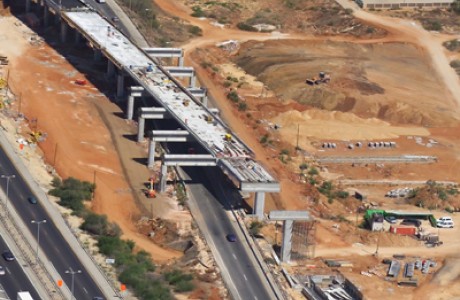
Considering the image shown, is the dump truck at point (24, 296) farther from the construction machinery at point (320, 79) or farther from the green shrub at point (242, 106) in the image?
the construction machinery at point (320, 79)

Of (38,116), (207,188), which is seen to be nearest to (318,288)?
(207,188)

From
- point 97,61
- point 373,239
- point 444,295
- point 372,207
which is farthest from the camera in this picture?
point 97,61

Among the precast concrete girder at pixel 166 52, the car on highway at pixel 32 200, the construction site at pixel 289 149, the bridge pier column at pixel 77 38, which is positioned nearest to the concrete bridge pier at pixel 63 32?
the bridge pier column at pixel 77 38

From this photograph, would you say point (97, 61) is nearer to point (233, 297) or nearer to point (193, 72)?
point (193, 72)

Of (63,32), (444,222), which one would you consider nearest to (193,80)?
(63,32)

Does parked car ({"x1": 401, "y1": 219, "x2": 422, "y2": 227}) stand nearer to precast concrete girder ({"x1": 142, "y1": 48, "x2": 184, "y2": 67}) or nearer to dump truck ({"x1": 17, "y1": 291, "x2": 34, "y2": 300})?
dump truck ({"x1": 17, "y1": 291, "x2": 34, "y2": 300})

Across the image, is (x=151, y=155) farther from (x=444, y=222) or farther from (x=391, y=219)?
(x=444, y=222)

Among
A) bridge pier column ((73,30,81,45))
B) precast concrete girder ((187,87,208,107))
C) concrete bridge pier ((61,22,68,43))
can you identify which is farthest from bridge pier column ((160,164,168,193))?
concrete bridge pier ((61,22,68,43))
